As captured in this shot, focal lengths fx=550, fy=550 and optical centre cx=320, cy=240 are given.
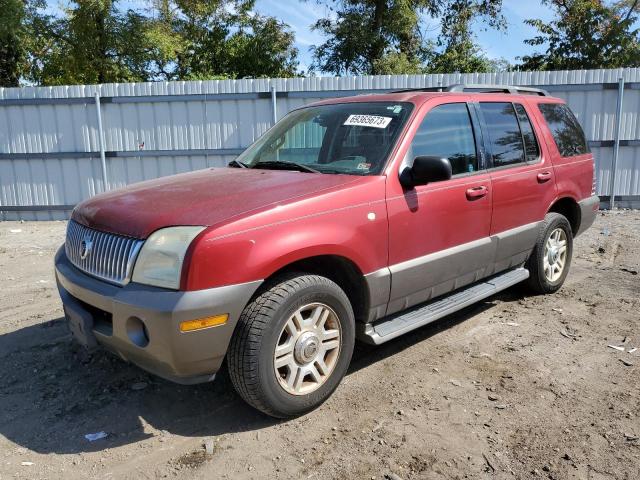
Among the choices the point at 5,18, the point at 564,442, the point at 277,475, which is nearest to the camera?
the point at 277,475

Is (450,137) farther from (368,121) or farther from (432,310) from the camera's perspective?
(432,310)

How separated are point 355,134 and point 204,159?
662 cm

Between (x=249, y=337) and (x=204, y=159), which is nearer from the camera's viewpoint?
(x=249, y=337)

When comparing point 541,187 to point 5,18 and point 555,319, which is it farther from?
point 5,18

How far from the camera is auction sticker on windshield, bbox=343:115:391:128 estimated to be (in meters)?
3.81

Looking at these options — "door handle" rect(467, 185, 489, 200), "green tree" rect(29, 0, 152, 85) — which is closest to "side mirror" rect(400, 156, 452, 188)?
"door handle" rect(467, 185, 489, 200)

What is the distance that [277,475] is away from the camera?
2.74 m

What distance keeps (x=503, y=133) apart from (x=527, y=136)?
40 centimetres

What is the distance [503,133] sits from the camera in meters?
4.59

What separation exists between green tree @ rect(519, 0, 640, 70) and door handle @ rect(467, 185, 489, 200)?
66.5ft

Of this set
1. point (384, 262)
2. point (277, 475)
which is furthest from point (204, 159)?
point (277, 475)

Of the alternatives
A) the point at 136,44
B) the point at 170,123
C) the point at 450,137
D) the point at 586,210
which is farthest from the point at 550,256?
the point at 136,44

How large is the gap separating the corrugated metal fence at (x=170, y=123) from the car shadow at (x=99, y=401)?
6153 millimetres

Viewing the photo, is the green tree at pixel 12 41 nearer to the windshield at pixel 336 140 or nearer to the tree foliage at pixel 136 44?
the tree foliage at pixel 136 44
